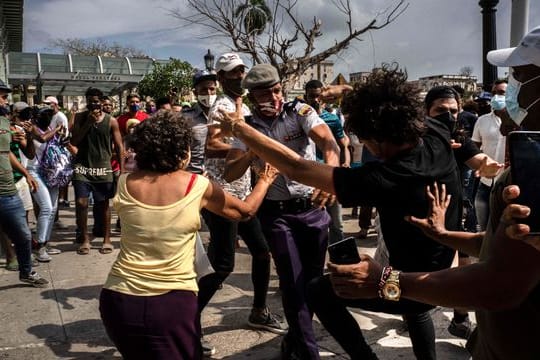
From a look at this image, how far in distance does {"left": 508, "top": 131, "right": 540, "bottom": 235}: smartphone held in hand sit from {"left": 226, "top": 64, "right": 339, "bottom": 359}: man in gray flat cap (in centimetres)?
213

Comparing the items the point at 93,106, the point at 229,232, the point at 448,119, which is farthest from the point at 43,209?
the point at 448,119

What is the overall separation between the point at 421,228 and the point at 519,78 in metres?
0.93

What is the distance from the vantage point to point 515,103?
1749 mm

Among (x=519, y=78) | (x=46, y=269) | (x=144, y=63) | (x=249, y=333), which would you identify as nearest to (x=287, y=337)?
(x=249, y=333)

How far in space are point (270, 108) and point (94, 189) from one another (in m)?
3.72

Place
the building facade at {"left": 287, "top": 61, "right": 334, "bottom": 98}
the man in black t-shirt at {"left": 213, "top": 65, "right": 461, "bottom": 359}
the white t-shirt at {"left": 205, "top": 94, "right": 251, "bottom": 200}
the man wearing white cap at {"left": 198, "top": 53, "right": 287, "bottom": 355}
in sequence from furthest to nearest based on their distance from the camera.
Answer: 1. the building facade at {"left": 287, "top": 61, "right": 334, "bottom": 98}
2. the white t-shirt at {"left": 205, "top": 94, "right": 251, "bottom": 200}
3. the man wearing white cap at {"left": 198, "top": 53, "right": 287, "bottom": 355}
4. the man in black t-shirt at {"left": 213, "top": 65, "right": 461, "bottom": 359}

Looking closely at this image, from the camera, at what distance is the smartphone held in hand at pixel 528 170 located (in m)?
1.24

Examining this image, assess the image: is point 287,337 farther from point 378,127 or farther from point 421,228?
point 378,127

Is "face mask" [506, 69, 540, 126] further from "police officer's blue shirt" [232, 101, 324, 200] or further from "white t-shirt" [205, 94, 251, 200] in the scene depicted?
"white t-shirt" [205, 94, 251, 200]

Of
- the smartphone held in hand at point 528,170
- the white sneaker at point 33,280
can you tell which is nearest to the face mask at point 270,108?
the smartphone held in hand at point 528,170

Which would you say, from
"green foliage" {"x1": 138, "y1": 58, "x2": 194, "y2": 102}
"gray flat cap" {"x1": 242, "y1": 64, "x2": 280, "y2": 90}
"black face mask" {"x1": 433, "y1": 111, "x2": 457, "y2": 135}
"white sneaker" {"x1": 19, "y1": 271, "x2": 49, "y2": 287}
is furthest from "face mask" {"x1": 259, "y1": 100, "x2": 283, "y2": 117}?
"green foliage" {"x1": 138, "y1": 58, "x2": 194, "y2": 102}

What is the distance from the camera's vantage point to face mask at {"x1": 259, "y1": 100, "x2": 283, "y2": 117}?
3.50 m

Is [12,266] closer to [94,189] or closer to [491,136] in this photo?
[94,189]

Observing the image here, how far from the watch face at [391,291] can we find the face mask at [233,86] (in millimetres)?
2578
